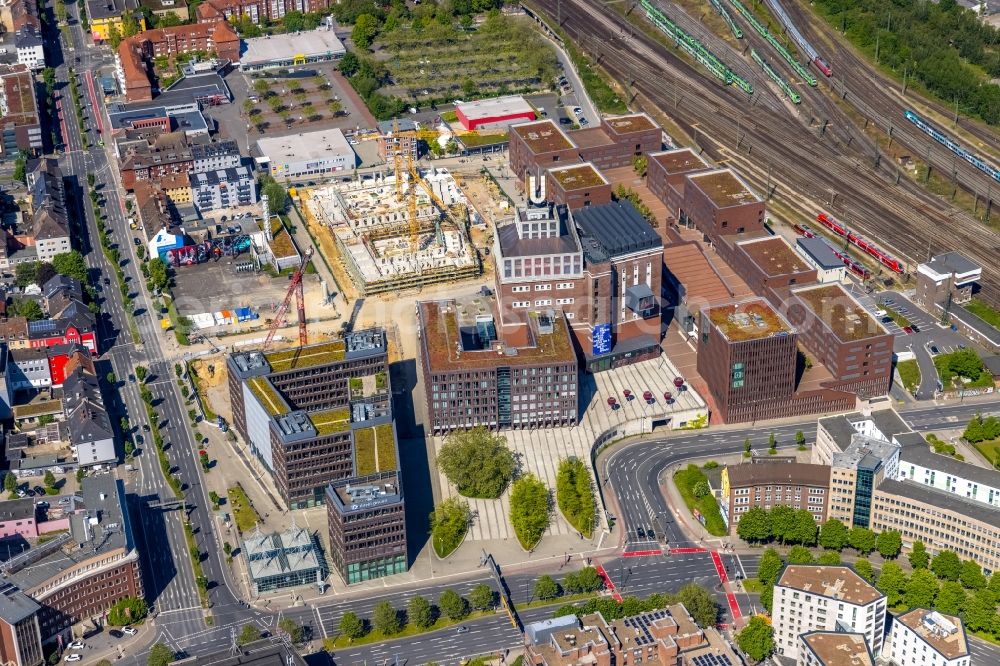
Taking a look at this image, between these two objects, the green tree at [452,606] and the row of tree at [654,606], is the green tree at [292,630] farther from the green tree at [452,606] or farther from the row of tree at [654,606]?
the row of tree at [654,606]

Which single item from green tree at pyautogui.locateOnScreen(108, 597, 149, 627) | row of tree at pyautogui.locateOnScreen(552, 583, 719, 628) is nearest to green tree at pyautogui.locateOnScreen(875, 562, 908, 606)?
row of tree at pyautogui.locateOnScreen(552, 583, 719, 628)

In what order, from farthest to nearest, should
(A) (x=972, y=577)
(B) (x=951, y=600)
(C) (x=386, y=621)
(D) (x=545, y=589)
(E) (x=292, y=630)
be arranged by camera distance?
(D) (x=545, y=589) → (A) (x=972, y=577) → (B) (x=951, y=600) → (C) (x=386, y=621) → (E) (x=292, y=630)

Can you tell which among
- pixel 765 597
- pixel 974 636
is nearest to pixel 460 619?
pixel 765 597

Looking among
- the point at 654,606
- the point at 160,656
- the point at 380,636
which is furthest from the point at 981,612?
the point at 160,656

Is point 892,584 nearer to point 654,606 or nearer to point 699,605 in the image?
point 699,605

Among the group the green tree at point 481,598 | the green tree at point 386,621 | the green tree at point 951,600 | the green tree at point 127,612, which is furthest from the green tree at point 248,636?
the green tree at point 951,600

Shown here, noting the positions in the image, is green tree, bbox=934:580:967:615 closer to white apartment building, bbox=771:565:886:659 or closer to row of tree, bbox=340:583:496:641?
white apartment building, bbox=771:565:886:659

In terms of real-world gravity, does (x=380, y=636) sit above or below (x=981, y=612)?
below
